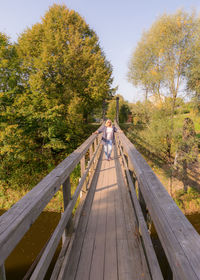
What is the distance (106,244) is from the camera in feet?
7.63

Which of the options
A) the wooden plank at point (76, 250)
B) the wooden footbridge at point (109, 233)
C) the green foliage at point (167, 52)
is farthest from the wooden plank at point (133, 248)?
the green foliage at point (167, 52)

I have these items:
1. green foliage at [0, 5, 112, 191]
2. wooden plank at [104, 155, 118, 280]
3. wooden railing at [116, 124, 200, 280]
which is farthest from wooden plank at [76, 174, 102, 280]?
green foliage at [0, 5, 112, 191]

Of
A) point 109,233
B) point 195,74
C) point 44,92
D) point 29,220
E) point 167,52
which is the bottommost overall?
point 109,233

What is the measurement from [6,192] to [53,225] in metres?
4.71

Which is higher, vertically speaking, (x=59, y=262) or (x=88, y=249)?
(x=59, y=262)

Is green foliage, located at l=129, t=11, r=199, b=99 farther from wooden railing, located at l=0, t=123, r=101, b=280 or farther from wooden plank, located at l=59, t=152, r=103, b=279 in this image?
wooden railing, located at l=0, t=123, r=101, b=280

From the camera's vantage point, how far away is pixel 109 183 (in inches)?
186

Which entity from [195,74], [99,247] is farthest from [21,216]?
[195,74]

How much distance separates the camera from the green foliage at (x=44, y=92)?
36.1ft

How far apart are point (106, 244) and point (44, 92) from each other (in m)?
12.6

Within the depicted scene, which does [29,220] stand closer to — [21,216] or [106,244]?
[21,216]

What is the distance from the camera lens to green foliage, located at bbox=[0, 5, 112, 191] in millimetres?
10992

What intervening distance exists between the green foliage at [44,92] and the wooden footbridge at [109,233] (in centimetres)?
833

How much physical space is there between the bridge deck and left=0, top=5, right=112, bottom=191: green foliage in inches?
318
